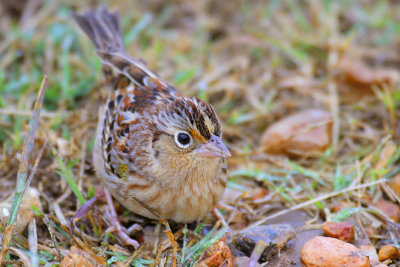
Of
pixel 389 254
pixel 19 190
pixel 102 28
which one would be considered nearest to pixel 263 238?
pixel 389 254

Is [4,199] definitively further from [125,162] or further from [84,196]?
[125,162]

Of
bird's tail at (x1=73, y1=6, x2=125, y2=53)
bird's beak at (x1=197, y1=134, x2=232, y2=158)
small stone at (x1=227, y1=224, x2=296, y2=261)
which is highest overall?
bird's tail at (x1=73, y1=6, x2=125, y2=53)

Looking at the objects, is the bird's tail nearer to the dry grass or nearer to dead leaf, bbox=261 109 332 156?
the dry grass

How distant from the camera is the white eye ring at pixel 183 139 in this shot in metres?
3.34

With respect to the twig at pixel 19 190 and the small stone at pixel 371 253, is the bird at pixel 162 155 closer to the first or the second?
the twig at pixel 19 190

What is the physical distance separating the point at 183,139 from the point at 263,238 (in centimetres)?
86

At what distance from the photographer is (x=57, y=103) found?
497 cm

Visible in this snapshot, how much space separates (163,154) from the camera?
11.3 ft

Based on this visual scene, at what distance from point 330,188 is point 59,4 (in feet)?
12.8

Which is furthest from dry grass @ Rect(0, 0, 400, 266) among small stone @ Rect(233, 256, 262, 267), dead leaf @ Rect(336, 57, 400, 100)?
small stone @ Rect(233, 256, 262, 267)

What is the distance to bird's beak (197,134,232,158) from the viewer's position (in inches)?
129

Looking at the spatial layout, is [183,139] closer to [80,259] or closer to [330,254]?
[80,259]

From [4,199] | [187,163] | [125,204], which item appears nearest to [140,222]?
[125,204]

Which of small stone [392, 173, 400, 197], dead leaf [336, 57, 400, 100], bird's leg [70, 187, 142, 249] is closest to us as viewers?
bird's leg [70, 187, 142, 249]
